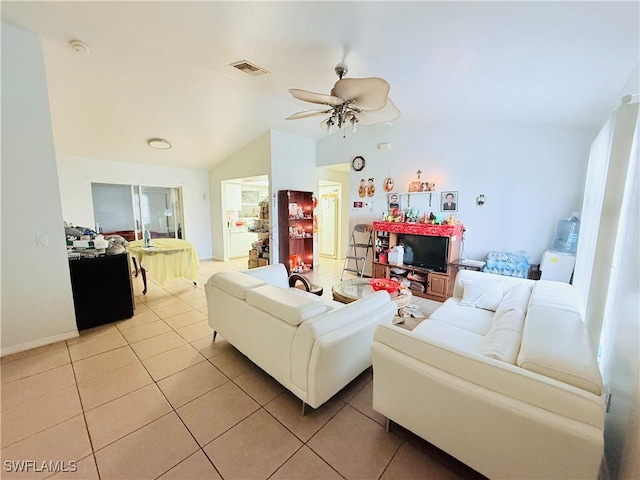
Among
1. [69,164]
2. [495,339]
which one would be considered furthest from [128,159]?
[495,339]

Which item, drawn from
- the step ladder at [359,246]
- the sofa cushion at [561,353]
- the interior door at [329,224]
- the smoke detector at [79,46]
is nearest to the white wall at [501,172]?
the step ladder at [359,246]

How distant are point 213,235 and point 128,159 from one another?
257 cm

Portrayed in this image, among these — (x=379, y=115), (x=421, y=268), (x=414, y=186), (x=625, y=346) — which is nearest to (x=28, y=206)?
(x=379, y=115)

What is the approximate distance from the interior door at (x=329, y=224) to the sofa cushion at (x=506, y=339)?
5.53 m

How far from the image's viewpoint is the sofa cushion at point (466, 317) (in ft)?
7.59

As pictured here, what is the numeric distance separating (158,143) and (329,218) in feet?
14.5

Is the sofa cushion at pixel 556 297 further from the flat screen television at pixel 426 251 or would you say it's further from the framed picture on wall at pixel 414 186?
the framed picture on wall at pixel 414 186

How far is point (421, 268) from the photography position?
4.40 m

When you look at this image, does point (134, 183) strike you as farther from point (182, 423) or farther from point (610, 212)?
point (610, 212)

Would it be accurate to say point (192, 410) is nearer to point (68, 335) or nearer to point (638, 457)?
point (68, 335)

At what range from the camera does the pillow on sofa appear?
2.70 m

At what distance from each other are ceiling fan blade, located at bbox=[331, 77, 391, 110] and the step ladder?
126 inches

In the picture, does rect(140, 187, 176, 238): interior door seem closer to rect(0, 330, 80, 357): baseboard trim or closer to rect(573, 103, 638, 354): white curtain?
rect(0, 330, 80, 357): baseboard trim

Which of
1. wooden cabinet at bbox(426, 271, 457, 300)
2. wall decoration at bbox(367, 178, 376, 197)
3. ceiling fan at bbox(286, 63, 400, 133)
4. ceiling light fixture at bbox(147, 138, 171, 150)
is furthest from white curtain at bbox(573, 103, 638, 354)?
ceiling light fixture at bbox(147, 138, 171, 150)
